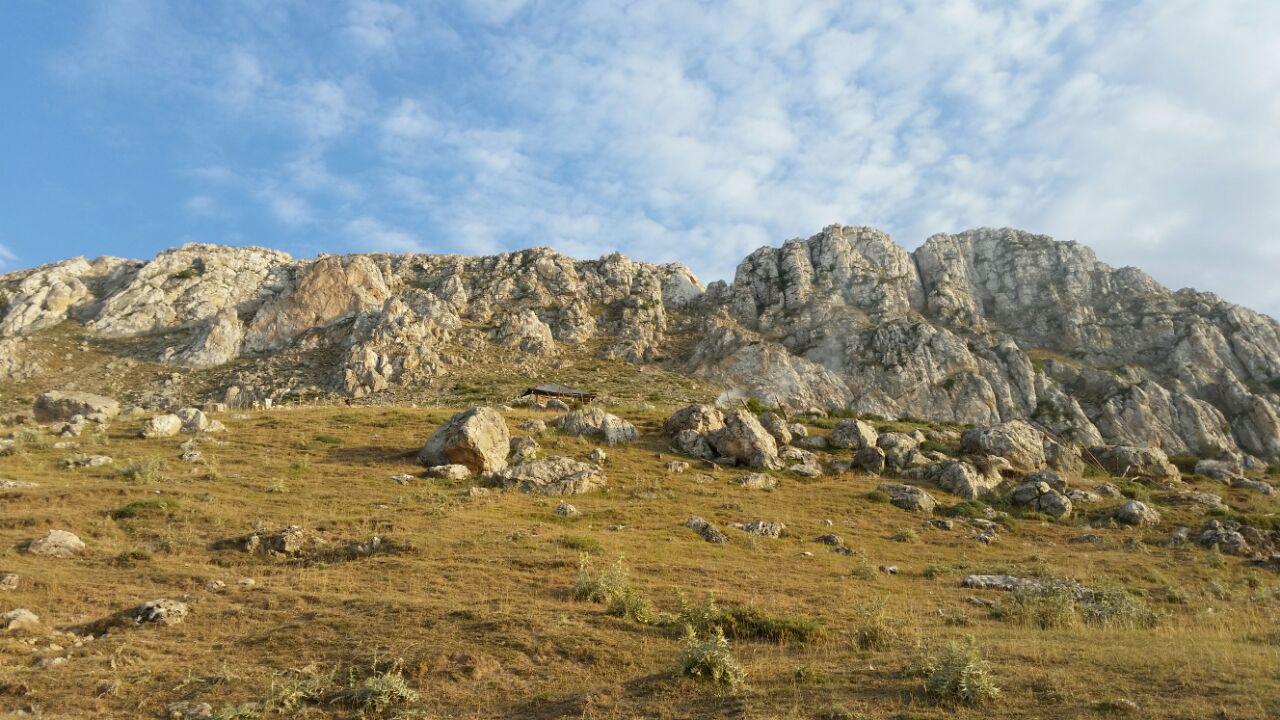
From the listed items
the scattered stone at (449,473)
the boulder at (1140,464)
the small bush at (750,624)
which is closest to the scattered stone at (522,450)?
the scattered stone at (449,473)

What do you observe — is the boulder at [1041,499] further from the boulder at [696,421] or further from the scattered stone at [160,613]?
the scattered stone at [160,613]

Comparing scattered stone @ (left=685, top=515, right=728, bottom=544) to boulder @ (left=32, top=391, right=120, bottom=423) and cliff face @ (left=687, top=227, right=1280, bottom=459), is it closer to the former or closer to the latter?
boulder @ (left=32, top=391, right=120, bottom=423)

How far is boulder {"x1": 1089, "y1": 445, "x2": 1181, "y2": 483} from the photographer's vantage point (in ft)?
130

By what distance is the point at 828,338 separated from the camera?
3378 inches

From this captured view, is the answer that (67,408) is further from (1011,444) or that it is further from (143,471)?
(1011,444)

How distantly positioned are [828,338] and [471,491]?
68.5 meters

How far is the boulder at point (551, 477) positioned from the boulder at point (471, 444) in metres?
1.30

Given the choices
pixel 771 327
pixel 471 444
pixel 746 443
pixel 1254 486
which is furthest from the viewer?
pixel 771 327

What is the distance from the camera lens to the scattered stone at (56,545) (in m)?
16.4

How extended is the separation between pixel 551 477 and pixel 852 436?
2105 cm

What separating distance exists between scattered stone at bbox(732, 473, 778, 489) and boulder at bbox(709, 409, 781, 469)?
7.65 feet

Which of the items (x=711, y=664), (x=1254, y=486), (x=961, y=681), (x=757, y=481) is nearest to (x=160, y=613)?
(x=711, y=664)

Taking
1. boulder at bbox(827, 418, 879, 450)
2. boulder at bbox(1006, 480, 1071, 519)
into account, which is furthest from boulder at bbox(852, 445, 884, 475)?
boulder at bbox(1006, 480, 1071, 519)

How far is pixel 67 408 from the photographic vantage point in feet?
124
